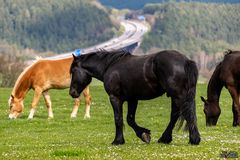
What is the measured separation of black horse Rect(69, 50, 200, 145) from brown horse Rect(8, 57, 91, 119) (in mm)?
10405

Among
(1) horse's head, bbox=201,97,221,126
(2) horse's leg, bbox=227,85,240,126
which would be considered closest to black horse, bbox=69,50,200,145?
(2) horse's leg, bbox=227,85,240,126

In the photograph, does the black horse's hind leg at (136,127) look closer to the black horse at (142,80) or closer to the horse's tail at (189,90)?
the black horse at (142,80)

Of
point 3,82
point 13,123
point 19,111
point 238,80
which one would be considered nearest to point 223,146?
point 238,80

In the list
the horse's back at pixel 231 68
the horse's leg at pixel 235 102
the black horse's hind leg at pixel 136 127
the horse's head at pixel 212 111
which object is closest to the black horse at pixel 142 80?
the black horse's hind leg at pixel 136 127

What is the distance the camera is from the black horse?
14773mm

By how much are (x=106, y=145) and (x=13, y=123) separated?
947cm

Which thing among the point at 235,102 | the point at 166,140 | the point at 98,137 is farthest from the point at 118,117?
the point at 235,102

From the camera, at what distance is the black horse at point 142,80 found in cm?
1477

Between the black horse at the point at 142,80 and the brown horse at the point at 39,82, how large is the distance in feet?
34.1

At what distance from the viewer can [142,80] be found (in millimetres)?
15297

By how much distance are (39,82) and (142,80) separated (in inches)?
482

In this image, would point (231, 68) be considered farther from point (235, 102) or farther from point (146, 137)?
point (146, 137)

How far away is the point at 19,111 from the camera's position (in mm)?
26844

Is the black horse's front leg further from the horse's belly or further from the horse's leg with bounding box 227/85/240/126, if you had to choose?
the horse's leg with bounding box 227/85/240/126
